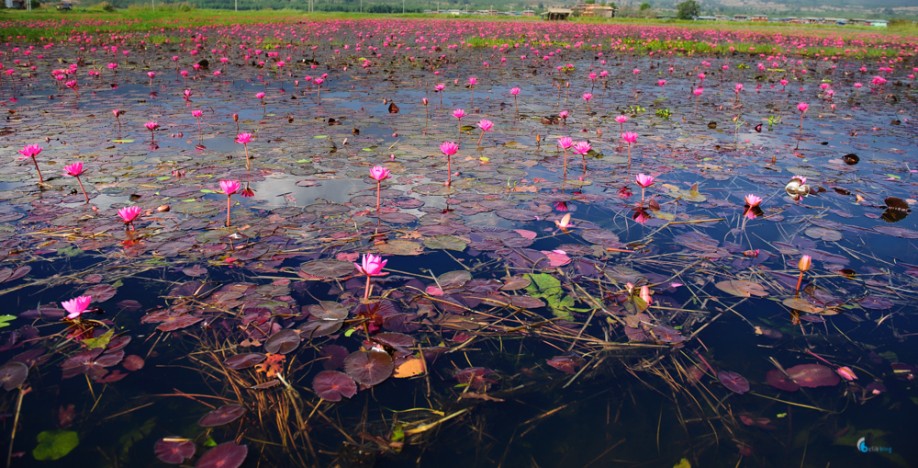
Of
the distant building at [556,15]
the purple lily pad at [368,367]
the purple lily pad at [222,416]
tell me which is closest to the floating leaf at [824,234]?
the purple lily pad at [368,367]

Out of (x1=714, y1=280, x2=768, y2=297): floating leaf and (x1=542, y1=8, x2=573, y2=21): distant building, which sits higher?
(x1=542, y1=8, x2=573, y2=21): distant building

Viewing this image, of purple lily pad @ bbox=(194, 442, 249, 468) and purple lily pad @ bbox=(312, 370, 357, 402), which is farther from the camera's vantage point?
Result: purple lily pad @ bbox=(312, 370, 357, 402)

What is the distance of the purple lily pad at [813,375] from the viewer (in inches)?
67.9

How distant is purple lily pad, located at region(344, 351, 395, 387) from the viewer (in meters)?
1.71

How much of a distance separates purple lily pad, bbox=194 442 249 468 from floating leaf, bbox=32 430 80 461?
407mm

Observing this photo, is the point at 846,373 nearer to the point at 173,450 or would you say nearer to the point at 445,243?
the point at 445,243

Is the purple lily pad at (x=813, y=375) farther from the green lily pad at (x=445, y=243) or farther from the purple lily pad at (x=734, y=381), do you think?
the green lily pad at (x=445, y=243)

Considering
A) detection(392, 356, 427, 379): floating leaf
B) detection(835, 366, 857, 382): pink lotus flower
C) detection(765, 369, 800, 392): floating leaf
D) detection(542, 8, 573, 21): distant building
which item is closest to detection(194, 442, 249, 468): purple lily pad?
detection(392, 356, 427, 379): floating leaf

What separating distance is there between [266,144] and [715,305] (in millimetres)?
4144

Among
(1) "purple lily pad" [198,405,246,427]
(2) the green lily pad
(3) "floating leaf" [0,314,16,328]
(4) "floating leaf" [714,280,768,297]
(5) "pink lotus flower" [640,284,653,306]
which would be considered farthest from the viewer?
(2) the green lily pad

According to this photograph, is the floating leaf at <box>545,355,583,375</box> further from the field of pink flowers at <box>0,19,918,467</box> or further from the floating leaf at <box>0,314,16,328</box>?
the floating leaf at <box>0,314,16,328</box>

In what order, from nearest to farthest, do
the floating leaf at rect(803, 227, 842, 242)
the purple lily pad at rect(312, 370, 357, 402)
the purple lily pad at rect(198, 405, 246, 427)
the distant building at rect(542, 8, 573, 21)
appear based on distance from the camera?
the purple lily pad at rect(198, 405, 246, 427), the purple lily pad at rect(312, 370, 357, 402), the floating leaf at rect(803, 227, 842, 242), the distant building at rect(542, 8, 573, 21)

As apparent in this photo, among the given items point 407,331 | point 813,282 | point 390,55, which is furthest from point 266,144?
point 390,55

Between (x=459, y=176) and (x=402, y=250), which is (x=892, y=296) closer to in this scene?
(x=402, y=250)
